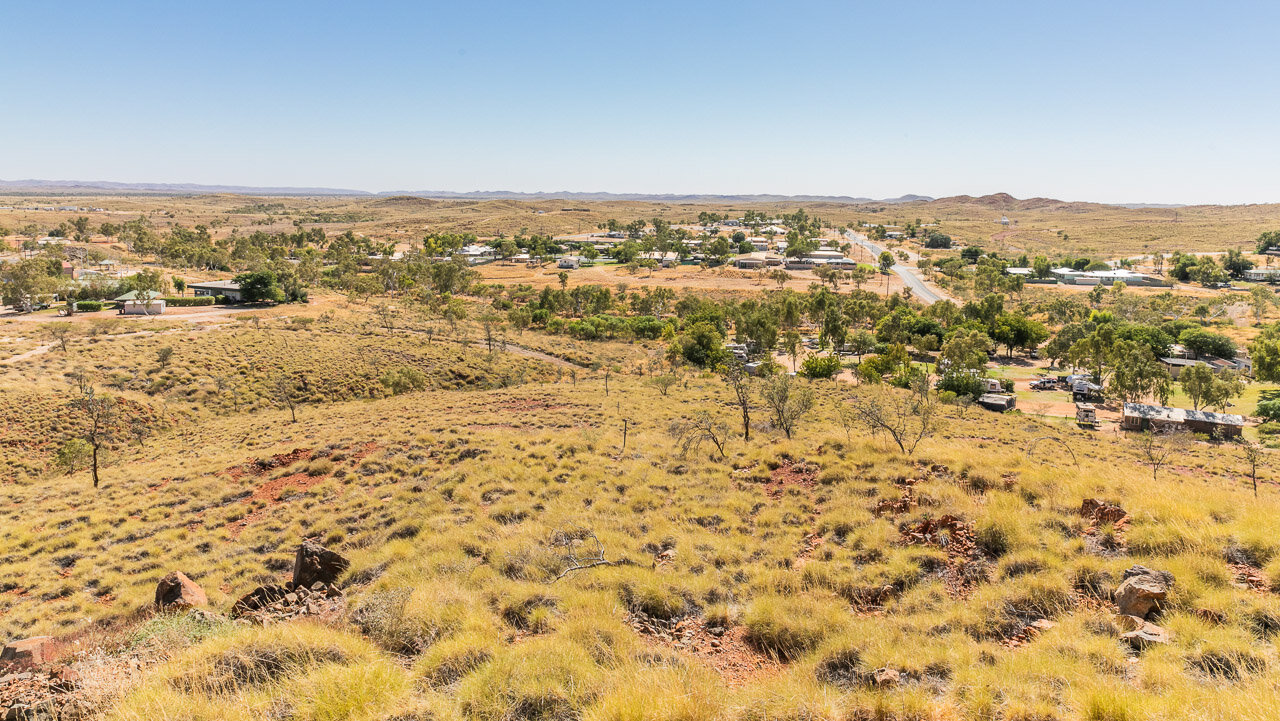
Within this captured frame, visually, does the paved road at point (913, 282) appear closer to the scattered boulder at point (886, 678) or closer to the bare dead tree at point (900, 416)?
the bare dead tree at point (900, 416)

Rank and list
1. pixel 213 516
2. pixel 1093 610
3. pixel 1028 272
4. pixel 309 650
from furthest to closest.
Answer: pixel 1028 272
pixel 213 516
pixel 1093 610
pixel 309 650

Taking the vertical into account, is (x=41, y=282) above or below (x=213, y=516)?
above

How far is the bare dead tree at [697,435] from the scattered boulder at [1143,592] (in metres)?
10.2

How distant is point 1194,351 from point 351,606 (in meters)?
81.1

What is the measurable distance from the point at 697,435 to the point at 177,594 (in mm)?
15054

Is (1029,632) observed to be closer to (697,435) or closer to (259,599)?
(259,599)

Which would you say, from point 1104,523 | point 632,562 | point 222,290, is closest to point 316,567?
point 632,562

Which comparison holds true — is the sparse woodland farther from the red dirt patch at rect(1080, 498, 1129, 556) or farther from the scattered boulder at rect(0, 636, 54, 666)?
the scattered boulder at rect(0, 636, 54, 666)

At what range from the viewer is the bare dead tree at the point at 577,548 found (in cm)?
984

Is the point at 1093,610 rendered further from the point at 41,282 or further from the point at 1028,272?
the point at 1028,272

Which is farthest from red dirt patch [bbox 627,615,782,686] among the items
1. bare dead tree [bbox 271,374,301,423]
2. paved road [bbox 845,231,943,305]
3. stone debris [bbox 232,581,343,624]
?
paved road [bbox 845,231,943,305]

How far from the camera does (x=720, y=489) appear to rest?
556 inches

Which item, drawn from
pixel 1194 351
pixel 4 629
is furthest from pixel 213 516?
pixel 1194 351

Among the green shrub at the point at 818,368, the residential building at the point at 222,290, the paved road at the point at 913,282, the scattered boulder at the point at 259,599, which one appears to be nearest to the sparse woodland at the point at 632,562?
the scattered boulder at the point at 259,599
